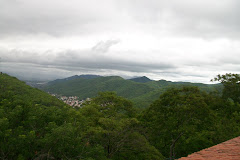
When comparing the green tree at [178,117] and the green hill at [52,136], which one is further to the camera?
the green tree at [178,117]

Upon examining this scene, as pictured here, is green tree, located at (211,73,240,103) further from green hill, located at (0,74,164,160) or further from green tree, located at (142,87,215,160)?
green hill, located at (0,74,164,160)

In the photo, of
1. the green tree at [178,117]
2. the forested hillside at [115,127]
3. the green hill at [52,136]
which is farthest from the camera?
the green tree at [178,117]

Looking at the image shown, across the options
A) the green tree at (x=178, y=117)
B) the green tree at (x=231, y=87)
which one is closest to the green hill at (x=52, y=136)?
the green tree at (x=178, y=117)

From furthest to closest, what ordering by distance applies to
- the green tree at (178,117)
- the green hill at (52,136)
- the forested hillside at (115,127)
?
the green tree at (178,117), the forested hillside at (115,127), the green hill at (52,136)

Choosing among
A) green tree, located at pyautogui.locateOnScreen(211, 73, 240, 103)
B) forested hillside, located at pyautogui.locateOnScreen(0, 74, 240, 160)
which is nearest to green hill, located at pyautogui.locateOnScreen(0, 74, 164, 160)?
forested hillside, located at pyautogui.locateOnScreen(0, 74, 240, 160)

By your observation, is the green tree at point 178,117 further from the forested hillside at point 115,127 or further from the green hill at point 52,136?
the green hill at point 52,136

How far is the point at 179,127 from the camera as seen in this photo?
21.1 metres

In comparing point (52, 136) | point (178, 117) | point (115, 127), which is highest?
point (52, 136)

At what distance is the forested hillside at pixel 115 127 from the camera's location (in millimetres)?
10773

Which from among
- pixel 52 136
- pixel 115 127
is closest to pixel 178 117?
pixel 115 127

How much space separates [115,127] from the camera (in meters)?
16.9

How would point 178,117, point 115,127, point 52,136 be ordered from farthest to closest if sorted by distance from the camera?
1. point 178,117
2. point 115,127
3. point 52,136

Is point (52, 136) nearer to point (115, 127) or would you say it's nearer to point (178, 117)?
point (115, 127)

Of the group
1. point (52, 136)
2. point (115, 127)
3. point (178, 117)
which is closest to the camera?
point (52, 136)
